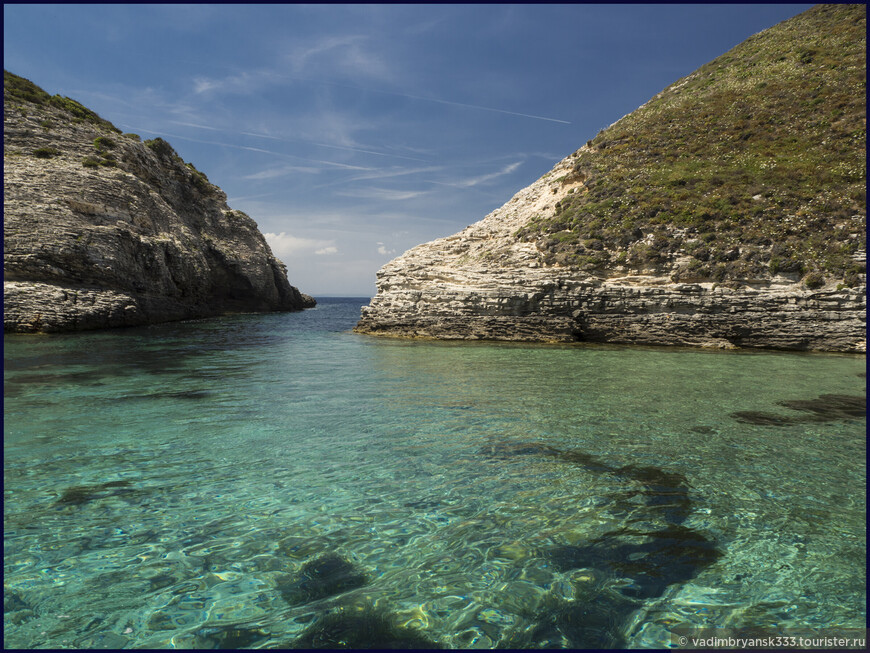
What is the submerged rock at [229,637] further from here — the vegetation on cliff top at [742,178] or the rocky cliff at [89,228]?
the rocky cliff at [89,228]

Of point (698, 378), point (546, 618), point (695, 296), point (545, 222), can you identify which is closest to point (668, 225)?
point (695, 296)

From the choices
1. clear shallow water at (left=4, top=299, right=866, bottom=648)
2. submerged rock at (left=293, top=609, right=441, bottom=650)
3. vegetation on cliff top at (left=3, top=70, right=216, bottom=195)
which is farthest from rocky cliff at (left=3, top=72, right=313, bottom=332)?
submerged rock at (left=293, top=609, right=441, bottom=650)

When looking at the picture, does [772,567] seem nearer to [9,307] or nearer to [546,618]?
[546,618]

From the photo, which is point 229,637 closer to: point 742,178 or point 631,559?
point 631,559

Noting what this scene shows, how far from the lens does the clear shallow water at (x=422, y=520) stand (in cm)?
340

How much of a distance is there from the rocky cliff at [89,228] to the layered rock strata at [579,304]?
20.4 m

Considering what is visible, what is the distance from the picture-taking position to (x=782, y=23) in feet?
153

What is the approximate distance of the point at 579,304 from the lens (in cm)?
2562

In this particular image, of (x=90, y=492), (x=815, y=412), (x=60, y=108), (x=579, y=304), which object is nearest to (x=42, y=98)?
(x=60, y=108)

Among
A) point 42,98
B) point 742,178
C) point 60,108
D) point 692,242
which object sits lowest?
point 692,242

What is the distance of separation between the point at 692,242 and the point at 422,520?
1056 inches

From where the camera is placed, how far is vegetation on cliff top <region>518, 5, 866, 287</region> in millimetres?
24047

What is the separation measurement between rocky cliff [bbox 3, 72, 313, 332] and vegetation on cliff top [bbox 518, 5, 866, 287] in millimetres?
32581

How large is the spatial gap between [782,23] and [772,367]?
52.7m
